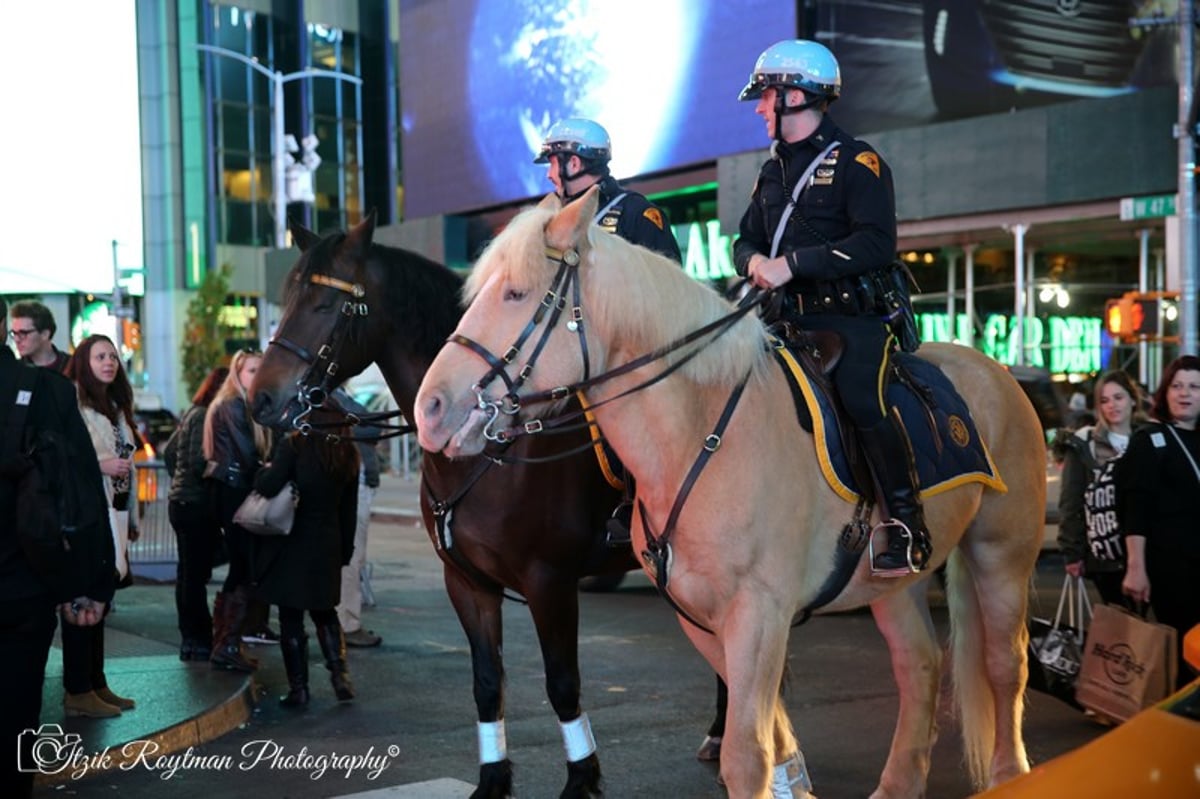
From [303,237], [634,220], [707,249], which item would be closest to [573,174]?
[634,220]

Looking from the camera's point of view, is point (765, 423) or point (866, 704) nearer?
point (765, 423)

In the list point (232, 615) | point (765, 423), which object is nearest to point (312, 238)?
point (765, 423)

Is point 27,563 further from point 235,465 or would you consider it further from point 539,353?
point 235,465

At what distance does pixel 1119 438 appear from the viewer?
945 centimetres

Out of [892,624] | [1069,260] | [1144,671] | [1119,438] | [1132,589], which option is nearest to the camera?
[892,624]

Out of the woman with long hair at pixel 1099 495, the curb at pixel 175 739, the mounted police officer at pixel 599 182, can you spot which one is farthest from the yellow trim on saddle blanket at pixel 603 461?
the woman with long hair at pixel 1099 495

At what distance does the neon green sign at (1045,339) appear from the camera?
2598cm

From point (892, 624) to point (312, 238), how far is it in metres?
3.39

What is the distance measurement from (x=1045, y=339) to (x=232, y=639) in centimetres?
2041

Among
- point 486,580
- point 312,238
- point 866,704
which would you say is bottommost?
point 866,704

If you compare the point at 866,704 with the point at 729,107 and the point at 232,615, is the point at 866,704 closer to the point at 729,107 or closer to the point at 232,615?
the point at 232,615

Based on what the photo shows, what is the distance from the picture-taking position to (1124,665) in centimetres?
693

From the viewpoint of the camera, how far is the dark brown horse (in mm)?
5930

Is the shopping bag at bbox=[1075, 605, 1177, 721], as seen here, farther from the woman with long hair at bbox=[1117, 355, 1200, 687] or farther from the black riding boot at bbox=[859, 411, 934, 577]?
the black riding boot at bbox=[859, 411, 934, 577]
